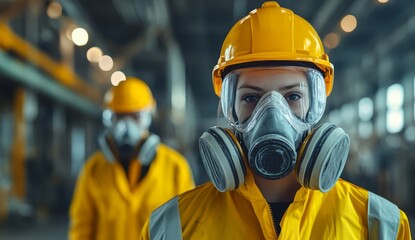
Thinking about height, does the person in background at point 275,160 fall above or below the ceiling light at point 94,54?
below

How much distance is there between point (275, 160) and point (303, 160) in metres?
0.09

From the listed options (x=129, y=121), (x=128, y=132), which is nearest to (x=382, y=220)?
(x=128, y=132)

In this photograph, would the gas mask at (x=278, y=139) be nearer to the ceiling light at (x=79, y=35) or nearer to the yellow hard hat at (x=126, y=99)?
the yellow hard hat at (x=126, y=99)

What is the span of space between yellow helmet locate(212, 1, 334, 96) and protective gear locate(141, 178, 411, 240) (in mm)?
360

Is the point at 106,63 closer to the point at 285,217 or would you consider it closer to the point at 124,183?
the point at 124,183

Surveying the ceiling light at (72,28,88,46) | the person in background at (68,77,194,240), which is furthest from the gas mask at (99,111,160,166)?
the ceiling light at (72,28,88,46)

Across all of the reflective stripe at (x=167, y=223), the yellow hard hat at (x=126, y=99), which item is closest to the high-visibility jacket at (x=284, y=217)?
the reflective stripe at (x=167, y=223)

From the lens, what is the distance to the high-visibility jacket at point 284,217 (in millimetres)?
1574

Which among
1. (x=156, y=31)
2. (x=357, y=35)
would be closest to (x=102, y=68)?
(x=156, y=31)

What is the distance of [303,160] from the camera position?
1.62m

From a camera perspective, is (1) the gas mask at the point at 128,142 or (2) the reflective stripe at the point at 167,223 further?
(1) the gas mask at the point at 128,142

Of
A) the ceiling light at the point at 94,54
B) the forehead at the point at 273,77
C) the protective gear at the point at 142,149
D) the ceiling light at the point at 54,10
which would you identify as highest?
the ceiling light at the point at 54,10

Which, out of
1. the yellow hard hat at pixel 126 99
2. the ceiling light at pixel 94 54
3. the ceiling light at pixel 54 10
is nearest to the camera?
the yellow hard hat at pixel 126 99

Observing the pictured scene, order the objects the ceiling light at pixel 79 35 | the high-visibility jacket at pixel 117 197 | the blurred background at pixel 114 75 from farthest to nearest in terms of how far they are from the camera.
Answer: the ceiling light at pixel 79 35, the blurred background at pixel 114 75, the high-visibility jacket at pixel 117 197
